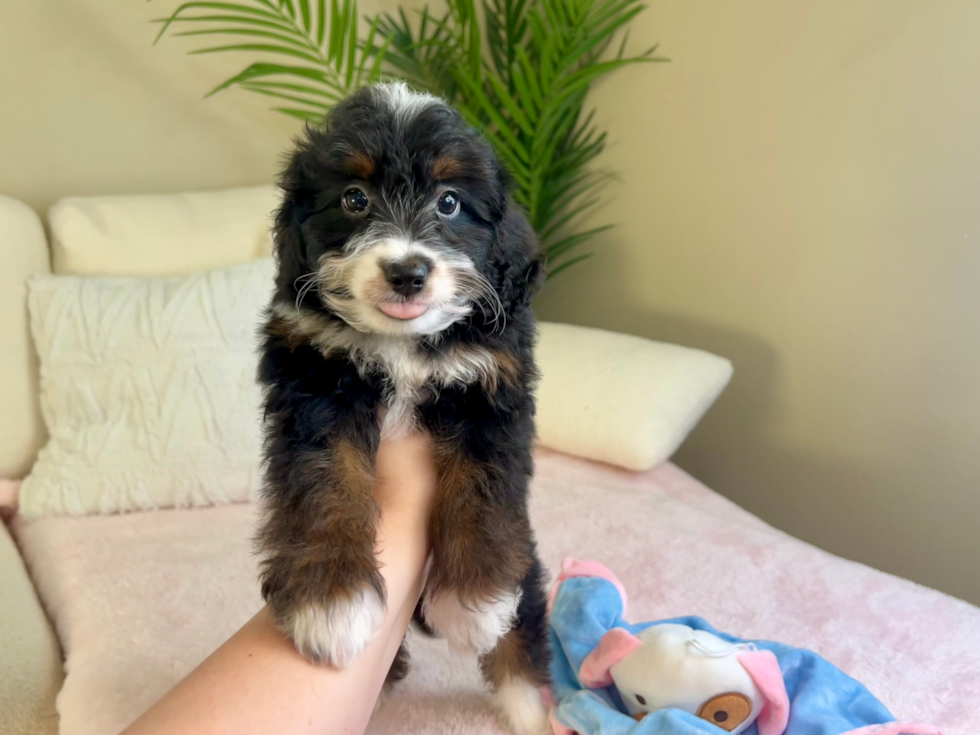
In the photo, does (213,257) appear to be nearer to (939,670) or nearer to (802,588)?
(802,588)

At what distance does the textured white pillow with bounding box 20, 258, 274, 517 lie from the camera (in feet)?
8.82

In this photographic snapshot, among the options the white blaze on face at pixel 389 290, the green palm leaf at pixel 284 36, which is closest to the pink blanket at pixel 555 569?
the white blaze on face at pixel 389 290

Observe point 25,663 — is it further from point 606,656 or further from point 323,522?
point 606,656

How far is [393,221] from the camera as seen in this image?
4.68 ft

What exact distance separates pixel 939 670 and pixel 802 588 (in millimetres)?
414

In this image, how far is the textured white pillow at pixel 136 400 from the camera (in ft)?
8.82

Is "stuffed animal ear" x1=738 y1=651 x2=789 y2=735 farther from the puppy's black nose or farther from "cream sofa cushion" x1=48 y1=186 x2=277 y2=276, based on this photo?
"cream sofa cushion" x1=48 y1=186 x2=277 y2=276

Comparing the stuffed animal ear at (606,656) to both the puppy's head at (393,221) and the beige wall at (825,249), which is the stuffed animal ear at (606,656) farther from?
the beige wall at (825,249)

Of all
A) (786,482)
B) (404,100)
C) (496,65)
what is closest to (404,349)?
(404,100)

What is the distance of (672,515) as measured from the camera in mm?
2623

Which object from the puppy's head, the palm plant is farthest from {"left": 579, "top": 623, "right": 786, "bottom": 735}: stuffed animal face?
the palm plant

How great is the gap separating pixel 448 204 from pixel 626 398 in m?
1.66

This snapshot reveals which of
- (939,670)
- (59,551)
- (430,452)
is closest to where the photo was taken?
(430,452)

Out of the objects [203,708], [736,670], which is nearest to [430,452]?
[203,708]
